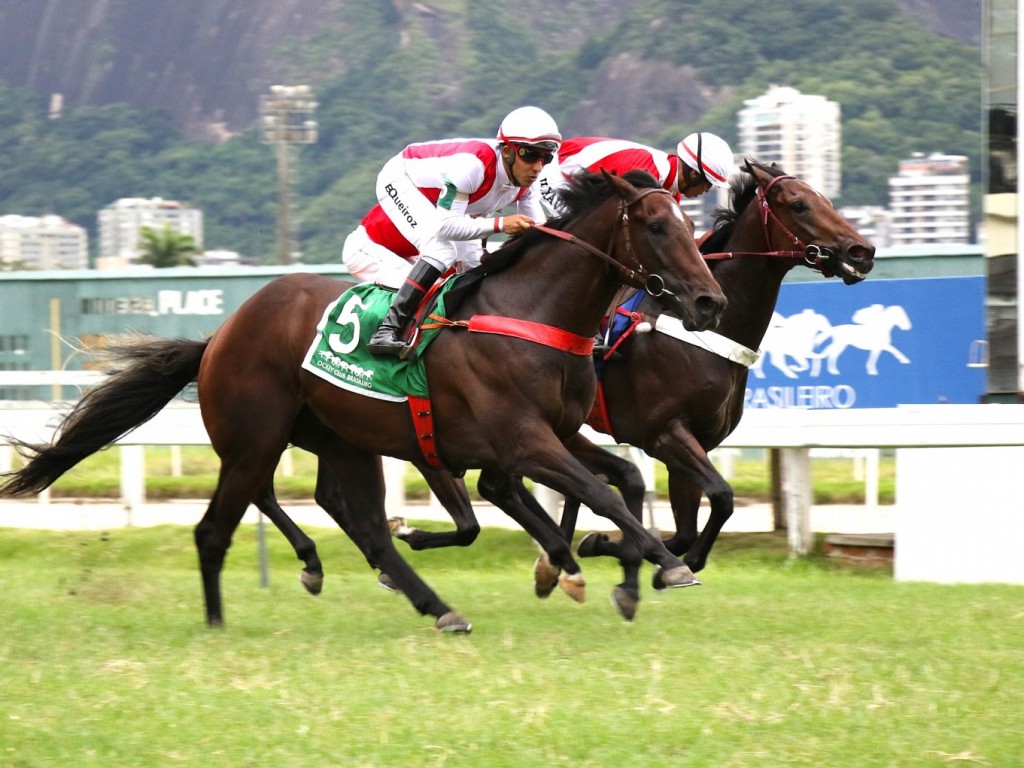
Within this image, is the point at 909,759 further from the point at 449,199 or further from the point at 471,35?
the point at 471,35

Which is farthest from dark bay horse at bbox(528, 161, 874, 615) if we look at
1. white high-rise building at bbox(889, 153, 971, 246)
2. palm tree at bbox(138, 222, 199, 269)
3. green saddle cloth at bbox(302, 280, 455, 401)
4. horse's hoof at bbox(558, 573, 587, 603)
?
white high-rise building at bbox(889, 153, 971, 246)

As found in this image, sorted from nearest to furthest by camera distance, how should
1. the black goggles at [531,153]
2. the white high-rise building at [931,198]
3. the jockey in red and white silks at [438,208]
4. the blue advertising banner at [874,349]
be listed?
1. the black goggles at [531,153]
2. the jockey in red and white silks at [438,208]
3. the blue advertising banner at [874,349]
4. the white high-rise building at [931,198]

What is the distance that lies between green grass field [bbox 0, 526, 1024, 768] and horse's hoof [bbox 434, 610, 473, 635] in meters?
0.07

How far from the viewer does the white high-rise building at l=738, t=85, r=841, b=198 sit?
53844 millimetres

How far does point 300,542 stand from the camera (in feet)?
24.2

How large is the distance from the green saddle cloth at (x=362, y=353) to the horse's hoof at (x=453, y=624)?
3.08 feet

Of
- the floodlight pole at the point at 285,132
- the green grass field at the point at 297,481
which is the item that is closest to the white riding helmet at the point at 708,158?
the green grass field at the point at 297,481

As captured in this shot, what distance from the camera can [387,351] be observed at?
607 centimetres

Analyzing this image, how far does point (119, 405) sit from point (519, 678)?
3092mm

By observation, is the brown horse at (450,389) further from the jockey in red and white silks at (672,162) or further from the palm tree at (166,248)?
the palm tree at (166,248)

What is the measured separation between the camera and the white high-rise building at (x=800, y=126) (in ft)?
177

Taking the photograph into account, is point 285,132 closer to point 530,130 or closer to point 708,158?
point 708,158

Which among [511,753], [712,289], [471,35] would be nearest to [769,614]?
[712,289]

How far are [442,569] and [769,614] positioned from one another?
3.19 metres
